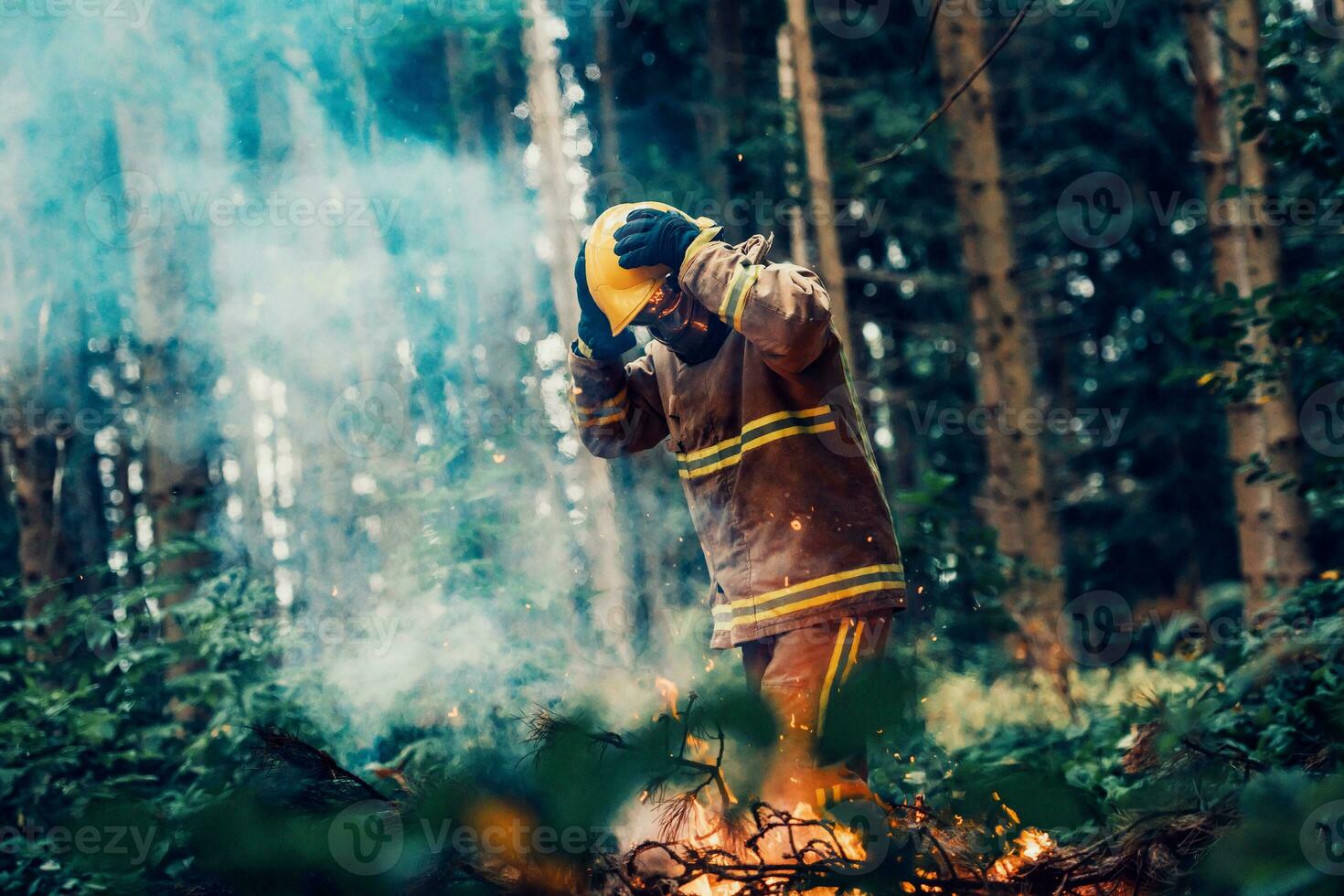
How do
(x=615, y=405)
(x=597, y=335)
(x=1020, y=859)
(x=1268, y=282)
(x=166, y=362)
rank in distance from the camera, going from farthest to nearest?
1. (x=166, y=362)
2. (x=1268, y=282)
3. (x=615, y=405)
4. (x=597, y=335)
5. (x=1020, y=859)

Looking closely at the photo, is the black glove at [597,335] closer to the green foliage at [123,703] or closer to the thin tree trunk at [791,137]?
the green foliage at [123,703]

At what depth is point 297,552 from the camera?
18.3 metres

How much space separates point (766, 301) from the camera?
357 centimetres

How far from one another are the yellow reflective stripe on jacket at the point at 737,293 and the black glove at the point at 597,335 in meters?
0.59

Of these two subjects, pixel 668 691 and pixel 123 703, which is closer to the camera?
pixel 668 691

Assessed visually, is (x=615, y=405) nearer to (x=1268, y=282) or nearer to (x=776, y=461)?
(x=776, y=461)

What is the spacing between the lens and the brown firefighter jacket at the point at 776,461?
364 cm

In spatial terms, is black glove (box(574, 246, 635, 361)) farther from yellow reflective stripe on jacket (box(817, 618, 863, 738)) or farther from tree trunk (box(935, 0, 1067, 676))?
tree trunk (box(935, 0, 1067, 676))

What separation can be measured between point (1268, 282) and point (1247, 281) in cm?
33

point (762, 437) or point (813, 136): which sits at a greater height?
point (813, 136)

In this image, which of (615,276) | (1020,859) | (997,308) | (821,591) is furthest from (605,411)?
(997,308)

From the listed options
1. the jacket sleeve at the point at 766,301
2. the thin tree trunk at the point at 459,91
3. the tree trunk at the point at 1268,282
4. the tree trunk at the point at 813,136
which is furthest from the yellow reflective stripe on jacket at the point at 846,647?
the thin tree trunk at the point at 459,91

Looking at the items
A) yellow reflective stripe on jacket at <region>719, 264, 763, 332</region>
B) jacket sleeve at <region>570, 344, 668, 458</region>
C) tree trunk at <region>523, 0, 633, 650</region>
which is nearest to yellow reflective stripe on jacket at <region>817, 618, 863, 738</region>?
yellow reflective stripe on jacket at <region>719, 264, 763, 332</region>

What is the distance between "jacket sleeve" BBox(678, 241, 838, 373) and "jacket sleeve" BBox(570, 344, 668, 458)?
760mm
